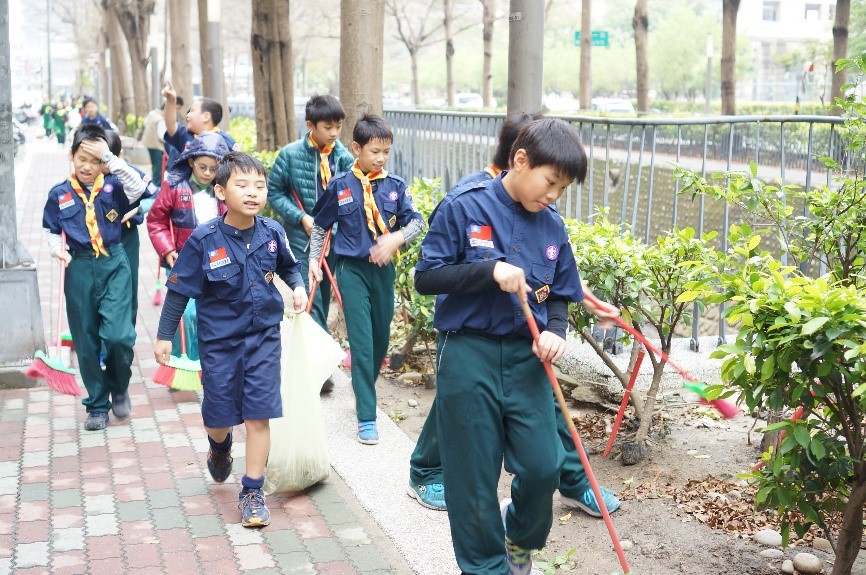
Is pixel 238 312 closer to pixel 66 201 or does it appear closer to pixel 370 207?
pixel 370 207

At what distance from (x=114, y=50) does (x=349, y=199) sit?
33.7 meters

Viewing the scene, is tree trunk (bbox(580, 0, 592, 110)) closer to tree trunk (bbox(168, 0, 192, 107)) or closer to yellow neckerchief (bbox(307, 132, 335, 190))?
tree trunk (bbox(168, 0, 192, 107))

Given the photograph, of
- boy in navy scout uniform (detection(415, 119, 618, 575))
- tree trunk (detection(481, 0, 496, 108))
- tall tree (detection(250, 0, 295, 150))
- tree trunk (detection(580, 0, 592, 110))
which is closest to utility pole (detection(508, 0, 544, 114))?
boy in navy scout uniform (detection(415, 119, 618, 575))

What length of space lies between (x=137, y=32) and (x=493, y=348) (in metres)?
33.4

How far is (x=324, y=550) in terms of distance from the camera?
Result: 4.71m

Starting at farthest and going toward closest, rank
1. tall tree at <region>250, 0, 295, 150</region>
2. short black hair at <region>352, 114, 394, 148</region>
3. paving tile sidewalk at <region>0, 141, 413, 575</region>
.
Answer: tall tree at <region>250, 0, 295, 150</region> → short black hair at <region>352, 114, 394, 148</region> → paving tile sidewalk at <region>0, 141, 413, 575</region>

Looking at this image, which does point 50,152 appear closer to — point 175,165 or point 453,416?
point 175,165

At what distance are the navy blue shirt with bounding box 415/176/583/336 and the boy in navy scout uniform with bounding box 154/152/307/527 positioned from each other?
1495 millimetres

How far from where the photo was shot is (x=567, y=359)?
688 cm

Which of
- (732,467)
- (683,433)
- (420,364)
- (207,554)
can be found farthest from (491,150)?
(207,554)

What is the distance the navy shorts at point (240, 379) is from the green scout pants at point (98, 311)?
5.11ft

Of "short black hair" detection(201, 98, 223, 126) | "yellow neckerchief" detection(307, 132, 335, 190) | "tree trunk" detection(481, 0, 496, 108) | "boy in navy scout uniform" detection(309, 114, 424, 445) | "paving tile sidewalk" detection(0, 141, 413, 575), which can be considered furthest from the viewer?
"tree trunk" detection(481, 0, 496, 108)

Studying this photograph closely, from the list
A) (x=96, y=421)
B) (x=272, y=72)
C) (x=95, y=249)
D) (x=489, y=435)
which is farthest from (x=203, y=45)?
(x=489, y=435)

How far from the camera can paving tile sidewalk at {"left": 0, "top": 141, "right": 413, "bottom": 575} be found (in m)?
4.59
